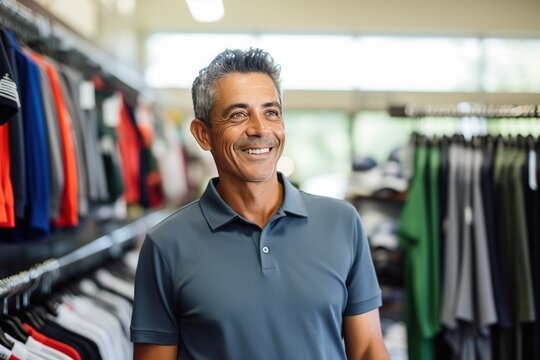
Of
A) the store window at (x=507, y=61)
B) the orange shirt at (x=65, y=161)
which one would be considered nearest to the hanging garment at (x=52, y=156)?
the orange shirt at (x=65, y=161)

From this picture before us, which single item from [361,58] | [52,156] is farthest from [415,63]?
[52,156]

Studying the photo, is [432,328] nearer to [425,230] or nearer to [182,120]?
[425,230]

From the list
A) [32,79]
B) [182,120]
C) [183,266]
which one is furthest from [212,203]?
[182,120]

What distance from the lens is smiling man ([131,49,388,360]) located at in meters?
1.37

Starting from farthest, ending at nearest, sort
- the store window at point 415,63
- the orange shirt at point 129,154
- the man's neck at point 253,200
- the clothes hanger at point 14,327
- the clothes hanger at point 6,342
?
the store window at point 415,63 → the orange shirt at point 129,154 → the clothes hanger at point 14,327 → the clothes hanger at point 6,342 → the man's neck at point 253,200

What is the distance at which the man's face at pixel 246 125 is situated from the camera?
141 centimetres

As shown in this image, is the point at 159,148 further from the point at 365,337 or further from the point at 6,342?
the point at 365,337

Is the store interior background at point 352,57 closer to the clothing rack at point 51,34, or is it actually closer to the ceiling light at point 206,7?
the ceiling light at point 206,7

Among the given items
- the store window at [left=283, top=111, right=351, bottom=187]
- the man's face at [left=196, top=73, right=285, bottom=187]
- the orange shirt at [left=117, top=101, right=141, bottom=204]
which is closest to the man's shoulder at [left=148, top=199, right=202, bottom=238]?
the man's face at [left=196, top=73, right=285, bottom=187]

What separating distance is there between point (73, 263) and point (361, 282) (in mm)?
1790

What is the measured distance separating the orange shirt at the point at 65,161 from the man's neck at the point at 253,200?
113cm

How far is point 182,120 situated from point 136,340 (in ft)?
15.5

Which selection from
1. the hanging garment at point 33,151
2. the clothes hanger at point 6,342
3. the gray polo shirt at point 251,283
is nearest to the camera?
the gray polo shirt at point 251,283

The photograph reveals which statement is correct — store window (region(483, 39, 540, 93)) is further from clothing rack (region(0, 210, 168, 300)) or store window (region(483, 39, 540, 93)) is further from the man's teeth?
the man's teeth
